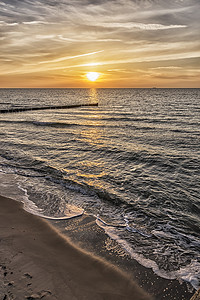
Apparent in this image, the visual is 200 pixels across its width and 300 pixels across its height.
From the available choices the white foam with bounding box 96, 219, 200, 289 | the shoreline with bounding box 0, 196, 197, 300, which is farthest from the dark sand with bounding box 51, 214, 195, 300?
the white foam with bounding box 96, 219, 200, 289


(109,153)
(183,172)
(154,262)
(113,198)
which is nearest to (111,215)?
(113,198)

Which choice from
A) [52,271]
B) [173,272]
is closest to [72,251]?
[52,271]

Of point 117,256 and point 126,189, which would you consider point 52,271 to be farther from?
point 126,189

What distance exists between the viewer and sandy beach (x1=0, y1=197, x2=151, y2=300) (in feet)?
13.6

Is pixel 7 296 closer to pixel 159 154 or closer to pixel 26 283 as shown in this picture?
pixel 26 283

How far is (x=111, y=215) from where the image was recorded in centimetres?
755

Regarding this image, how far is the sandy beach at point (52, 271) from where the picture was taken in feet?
13.6

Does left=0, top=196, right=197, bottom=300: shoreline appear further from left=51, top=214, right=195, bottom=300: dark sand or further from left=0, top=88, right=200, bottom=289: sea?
left=0, top=88, right=200, bottom=289: sea

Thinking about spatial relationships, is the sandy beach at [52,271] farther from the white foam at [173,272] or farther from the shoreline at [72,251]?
the white foam at [173,272]

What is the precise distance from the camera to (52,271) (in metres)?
4.70

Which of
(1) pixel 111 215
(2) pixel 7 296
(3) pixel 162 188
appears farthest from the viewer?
(3) pixel 162 188

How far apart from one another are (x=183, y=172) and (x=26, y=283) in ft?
32.9

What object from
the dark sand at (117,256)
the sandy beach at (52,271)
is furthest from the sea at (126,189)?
the sandy beach at (52,271)

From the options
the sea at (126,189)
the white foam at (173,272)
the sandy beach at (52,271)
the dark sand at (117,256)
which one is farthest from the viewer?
the sea at (126,189)
